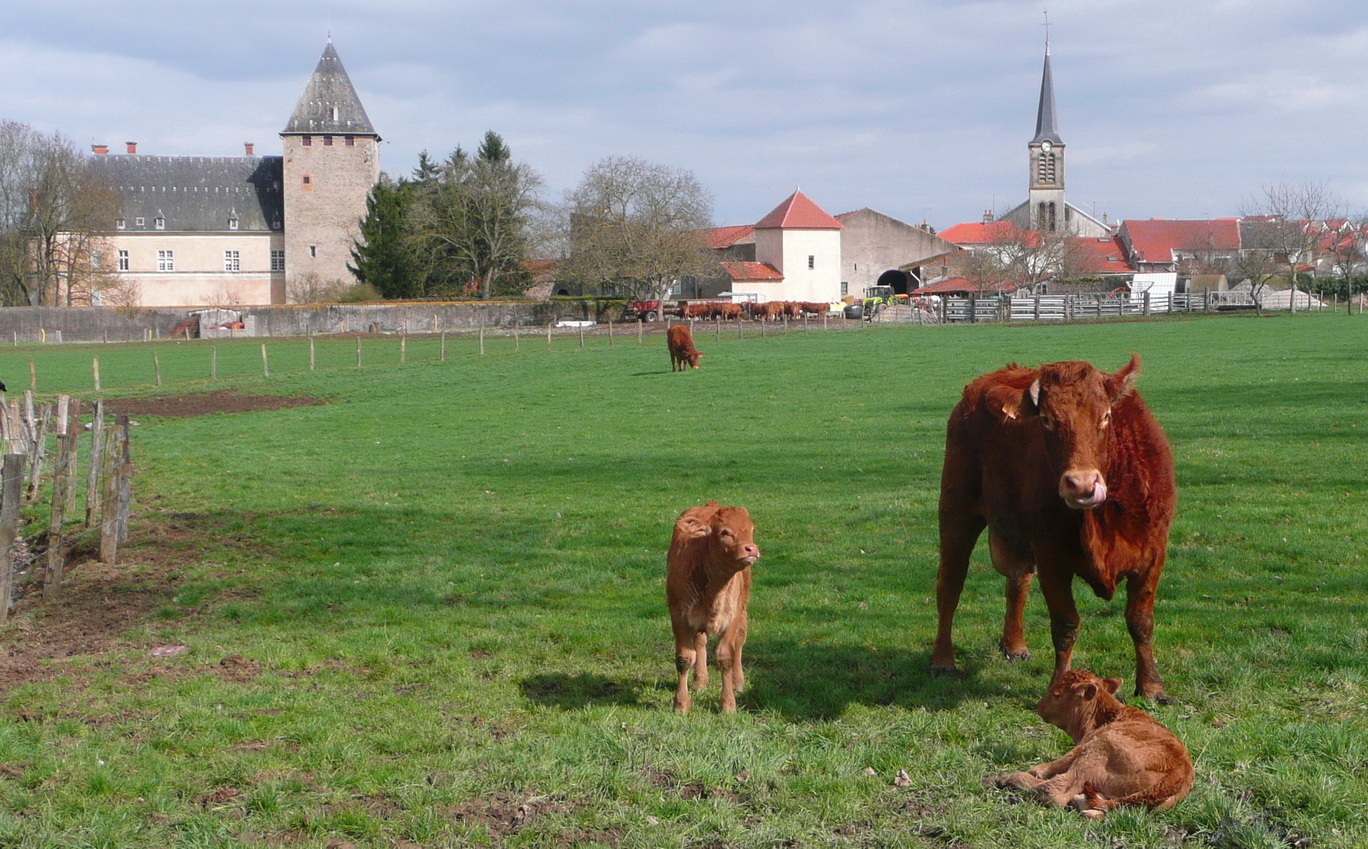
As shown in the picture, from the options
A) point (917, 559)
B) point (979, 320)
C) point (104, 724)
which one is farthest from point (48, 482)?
point (979, 320)

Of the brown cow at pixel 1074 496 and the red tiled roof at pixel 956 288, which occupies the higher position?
the red tiled roof at pixel 956 288

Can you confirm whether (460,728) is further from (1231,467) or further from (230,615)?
(1231,467)

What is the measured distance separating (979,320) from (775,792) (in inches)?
2767

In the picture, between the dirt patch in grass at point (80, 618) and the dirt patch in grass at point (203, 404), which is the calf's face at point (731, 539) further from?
the dirt patch in grass at point (203, 404)

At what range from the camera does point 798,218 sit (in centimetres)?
10456

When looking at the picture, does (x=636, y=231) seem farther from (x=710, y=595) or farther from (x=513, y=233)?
(x=710, y=595)

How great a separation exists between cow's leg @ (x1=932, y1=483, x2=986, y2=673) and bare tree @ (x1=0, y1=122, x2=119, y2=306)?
307 ft

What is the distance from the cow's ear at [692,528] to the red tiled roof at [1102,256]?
102905mm

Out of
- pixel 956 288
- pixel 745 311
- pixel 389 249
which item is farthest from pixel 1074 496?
pixel 956 288

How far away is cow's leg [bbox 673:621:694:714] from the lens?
6.91 meters

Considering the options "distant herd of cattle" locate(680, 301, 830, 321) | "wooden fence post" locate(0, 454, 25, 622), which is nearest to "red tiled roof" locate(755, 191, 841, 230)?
"distant herd of cattle" locate(680, 301, 830, 321)

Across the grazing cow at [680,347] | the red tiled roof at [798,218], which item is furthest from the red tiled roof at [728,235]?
the grazing cow at [680,347]

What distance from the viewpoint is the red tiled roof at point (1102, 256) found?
349 ft

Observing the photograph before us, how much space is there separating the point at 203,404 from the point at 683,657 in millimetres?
27382
